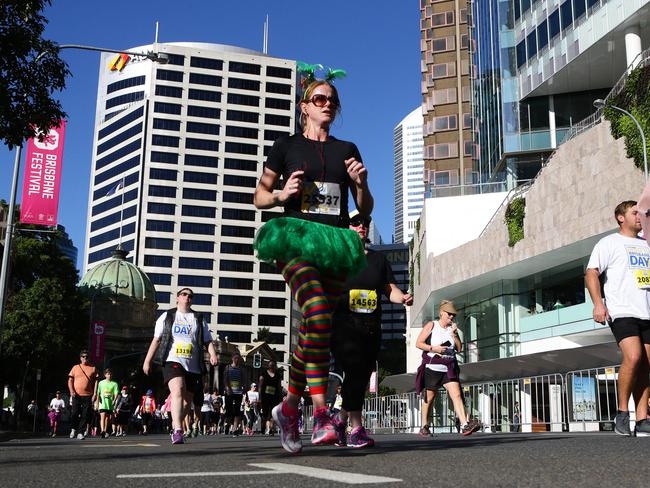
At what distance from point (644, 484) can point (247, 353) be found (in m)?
95.9

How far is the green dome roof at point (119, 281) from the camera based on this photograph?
279ft

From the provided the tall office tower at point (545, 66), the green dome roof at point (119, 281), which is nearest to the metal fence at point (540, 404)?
the tall office tower at point (545, 66)

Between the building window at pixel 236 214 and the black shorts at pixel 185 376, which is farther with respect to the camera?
the building window at pixel 236 214

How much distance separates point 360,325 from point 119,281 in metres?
82.6

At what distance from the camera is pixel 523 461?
3.57 meters

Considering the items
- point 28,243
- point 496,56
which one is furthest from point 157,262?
point 496,56

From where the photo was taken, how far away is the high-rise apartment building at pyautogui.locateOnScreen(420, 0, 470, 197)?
64.4 metres

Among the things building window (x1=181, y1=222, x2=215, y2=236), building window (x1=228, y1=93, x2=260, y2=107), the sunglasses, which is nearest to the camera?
the sunglasses

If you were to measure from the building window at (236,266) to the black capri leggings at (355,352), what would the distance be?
388 feet

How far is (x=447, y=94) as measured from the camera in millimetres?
66875

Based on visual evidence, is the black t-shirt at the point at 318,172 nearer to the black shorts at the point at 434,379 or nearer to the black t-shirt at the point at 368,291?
the black t-shirt at the point at 368,291

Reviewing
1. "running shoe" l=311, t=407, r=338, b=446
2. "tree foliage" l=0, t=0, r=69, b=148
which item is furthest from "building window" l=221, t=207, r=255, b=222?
"running shoe" l=311, t=407, r=338, b=446

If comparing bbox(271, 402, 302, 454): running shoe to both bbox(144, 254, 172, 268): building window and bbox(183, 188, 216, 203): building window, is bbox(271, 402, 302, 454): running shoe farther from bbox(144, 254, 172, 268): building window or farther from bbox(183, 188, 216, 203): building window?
bbox(183, 188, 216, 203): building window

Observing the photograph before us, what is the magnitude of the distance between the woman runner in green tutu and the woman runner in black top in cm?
109
